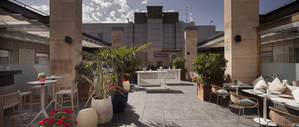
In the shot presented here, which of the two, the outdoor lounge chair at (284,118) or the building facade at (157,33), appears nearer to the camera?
the outdoor lounge chair at (284,118)

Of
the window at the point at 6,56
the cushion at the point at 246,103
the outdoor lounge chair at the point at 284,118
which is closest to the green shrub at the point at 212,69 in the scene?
the cushion at the point at 246,103

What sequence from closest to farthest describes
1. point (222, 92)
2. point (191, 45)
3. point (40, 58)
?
point (222, 92), point (40, 58), point (191, 45)

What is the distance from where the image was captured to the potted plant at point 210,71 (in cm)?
430

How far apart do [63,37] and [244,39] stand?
7788 mm

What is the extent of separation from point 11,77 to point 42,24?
281cm

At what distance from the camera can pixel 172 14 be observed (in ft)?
70.8

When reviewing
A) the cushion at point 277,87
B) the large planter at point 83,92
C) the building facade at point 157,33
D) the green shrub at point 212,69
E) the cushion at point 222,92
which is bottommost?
the large planter at point 83,92

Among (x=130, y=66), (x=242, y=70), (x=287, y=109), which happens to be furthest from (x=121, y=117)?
(x=242, y=70)

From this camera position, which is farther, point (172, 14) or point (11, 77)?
point (172, 14)

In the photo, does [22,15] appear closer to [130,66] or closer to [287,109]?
[130,66]

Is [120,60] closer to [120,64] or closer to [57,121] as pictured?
[120,64]

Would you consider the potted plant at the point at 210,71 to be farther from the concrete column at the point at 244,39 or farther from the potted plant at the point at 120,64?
the potted plant at the point at 120,64

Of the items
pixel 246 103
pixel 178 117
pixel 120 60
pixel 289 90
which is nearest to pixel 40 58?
pixel 120 60

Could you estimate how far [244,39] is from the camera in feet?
15.8
